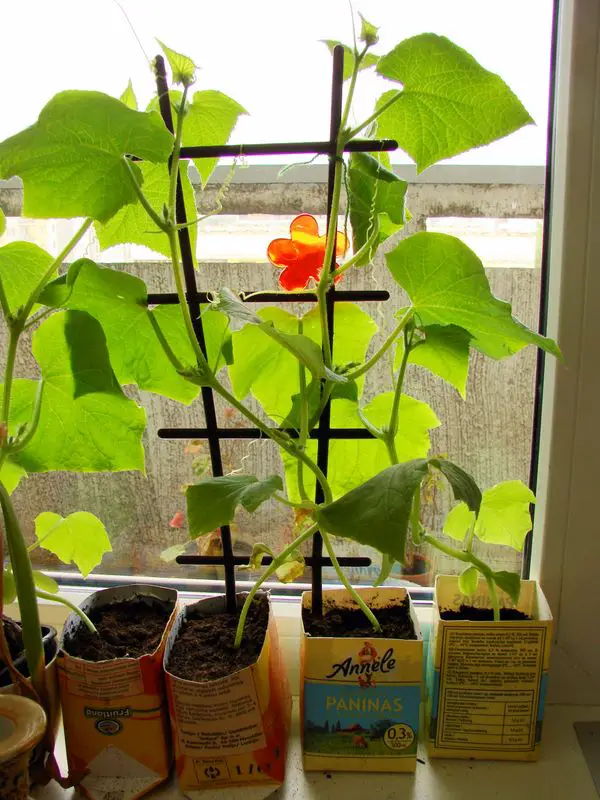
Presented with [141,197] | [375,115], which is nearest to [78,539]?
[141,197]

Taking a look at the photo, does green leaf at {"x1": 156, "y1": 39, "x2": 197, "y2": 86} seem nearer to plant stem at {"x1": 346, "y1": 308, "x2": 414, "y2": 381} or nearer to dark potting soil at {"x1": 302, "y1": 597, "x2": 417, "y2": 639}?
plant stem at {"x1": 346, "y1": 308, "x2": 414, "y2": 381}

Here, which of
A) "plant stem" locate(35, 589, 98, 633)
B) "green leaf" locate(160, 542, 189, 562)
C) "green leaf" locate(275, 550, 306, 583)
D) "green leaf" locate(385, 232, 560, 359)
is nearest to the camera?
"green leaf" locate(385, 232, 560, 359)

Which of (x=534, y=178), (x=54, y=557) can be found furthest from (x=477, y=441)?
(x=54, y=557)

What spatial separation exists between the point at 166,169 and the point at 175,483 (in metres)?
0.42

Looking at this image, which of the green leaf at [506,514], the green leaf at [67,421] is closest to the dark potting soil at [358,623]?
the green leaf at [506,514]

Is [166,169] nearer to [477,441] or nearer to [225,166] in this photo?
[225,166]

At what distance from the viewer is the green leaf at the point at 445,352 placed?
592 mm

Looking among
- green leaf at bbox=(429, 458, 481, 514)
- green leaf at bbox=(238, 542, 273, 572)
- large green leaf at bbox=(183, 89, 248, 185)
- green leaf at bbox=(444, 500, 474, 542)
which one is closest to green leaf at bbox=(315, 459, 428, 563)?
green leaf at bbox=(429, 458, 481, 514)

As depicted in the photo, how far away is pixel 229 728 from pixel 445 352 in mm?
391

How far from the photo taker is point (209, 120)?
59 centimetres

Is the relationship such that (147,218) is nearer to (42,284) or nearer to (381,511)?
(42,284)

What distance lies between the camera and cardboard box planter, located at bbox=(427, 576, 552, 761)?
619 mm

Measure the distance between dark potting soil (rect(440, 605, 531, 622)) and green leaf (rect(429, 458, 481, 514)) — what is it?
0.71ft

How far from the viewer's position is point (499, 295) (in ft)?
2.51
